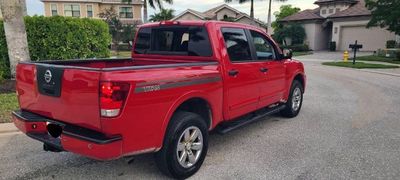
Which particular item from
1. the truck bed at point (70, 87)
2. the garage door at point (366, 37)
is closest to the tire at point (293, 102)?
the truck bed at point (70, 87)

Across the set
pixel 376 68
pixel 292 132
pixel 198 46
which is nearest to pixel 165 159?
pixel 198 46

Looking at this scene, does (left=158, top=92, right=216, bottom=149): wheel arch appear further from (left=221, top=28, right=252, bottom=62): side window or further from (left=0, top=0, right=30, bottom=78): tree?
(left=0, top=0, right=30, bottom=78): tree

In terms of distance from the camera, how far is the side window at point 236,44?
460 centimetres

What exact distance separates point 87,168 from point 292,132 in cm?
351

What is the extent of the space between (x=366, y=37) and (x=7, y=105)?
→ 34.1m

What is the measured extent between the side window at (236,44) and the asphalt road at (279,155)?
1387 millimetres

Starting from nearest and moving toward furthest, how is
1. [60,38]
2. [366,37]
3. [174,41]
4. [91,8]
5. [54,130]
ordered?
[54,130] < [174,41] < [60,38] < [366,37] < [91,8]

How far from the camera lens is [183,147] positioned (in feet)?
12.5

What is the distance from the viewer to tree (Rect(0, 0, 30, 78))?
26.0ft

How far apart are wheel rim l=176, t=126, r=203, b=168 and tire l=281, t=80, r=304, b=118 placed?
3079mm

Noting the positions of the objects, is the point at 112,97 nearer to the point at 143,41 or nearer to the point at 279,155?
the point at 143,41

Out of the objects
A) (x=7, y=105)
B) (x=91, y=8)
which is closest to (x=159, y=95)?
(x=7, y=105)

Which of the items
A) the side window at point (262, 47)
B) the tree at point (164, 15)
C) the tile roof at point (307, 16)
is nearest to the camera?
the side window at point (262, 47)

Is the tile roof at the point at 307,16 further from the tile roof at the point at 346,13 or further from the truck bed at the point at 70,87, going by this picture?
the truck bed at the point at 70,87
